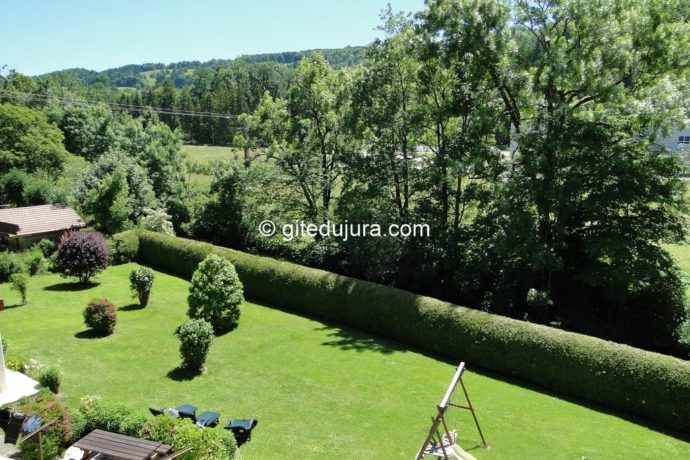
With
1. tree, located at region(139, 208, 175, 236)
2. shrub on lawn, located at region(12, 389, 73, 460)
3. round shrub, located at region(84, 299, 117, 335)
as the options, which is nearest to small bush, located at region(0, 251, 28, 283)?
tree, located at region(139, 208, 175, 236)

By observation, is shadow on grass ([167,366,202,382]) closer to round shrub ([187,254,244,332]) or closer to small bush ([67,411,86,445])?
round shrub ([187,254,244,332])

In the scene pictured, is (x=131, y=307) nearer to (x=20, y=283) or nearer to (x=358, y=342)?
(x=20, y=283)

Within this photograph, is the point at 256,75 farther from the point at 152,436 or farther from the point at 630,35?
the point at 152,436

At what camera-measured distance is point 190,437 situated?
30.2 feet

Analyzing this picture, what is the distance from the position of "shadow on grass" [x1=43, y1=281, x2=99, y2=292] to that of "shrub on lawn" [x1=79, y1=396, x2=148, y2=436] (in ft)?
49.2

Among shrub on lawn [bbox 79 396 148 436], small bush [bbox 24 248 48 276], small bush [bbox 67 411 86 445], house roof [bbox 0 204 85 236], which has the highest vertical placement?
house roof [bbox 0 204 85 236]

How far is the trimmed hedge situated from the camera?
1298 centimetres

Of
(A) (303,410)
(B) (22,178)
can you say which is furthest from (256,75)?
(A) (303,410)

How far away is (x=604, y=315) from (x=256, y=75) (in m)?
104

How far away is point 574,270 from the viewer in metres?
18.5

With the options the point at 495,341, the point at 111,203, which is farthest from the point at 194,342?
the point at 111,203

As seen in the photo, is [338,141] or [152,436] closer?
[152,436]

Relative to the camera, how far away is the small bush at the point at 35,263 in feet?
87.6

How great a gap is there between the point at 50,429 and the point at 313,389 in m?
6.60
